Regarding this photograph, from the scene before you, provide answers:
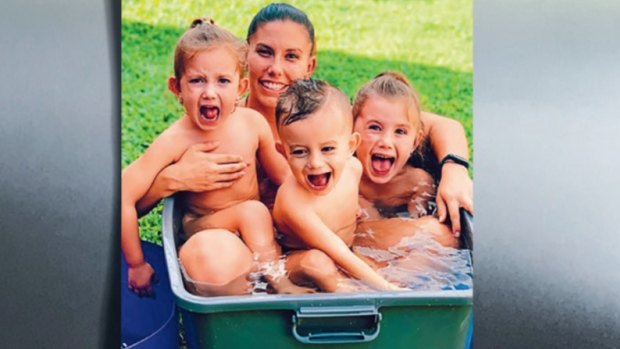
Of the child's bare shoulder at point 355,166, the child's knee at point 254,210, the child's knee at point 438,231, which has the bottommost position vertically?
the child's knee at point 438,231

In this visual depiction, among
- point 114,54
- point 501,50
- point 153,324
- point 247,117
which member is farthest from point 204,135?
point 501,50

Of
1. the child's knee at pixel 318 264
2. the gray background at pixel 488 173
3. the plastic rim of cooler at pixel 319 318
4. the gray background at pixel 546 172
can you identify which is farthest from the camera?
the gray background at pixel 546 172

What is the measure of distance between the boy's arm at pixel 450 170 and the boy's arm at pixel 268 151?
56 centimetres

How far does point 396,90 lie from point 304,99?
0.35 metres

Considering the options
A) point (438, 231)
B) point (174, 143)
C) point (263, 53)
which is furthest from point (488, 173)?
point (174, 143)

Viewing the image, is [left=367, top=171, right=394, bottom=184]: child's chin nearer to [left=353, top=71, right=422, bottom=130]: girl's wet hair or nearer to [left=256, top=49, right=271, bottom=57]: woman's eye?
[left=353, top=71, right=422, bottom=130]: girl's wet hair

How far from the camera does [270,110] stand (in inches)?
108

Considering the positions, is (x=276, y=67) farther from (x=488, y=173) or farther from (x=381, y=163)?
(x=488, y=173)

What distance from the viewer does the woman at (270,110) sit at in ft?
8.86

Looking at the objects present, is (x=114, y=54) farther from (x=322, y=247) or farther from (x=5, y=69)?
(x=322, y=247)

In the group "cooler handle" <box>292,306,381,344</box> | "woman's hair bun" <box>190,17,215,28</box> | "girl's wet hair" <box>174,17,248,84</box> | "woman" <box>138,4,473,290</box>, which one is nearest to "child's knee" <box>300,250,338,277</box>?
"cooler handle" <box>292,306,381,344</box>

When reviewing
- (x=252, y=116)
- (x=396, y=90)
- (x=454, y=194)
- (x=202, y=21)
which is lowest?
(x=454, y=194)

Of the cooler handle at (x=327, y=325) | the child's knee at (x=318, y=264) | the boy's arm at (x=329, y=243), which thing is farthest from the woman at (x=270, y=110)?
the cooler handle at (x=327, y=325)

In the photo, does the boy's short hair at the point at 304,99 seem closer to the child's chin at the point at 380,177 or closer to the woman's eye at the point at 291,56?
the woman's eye at the point at 291,56
